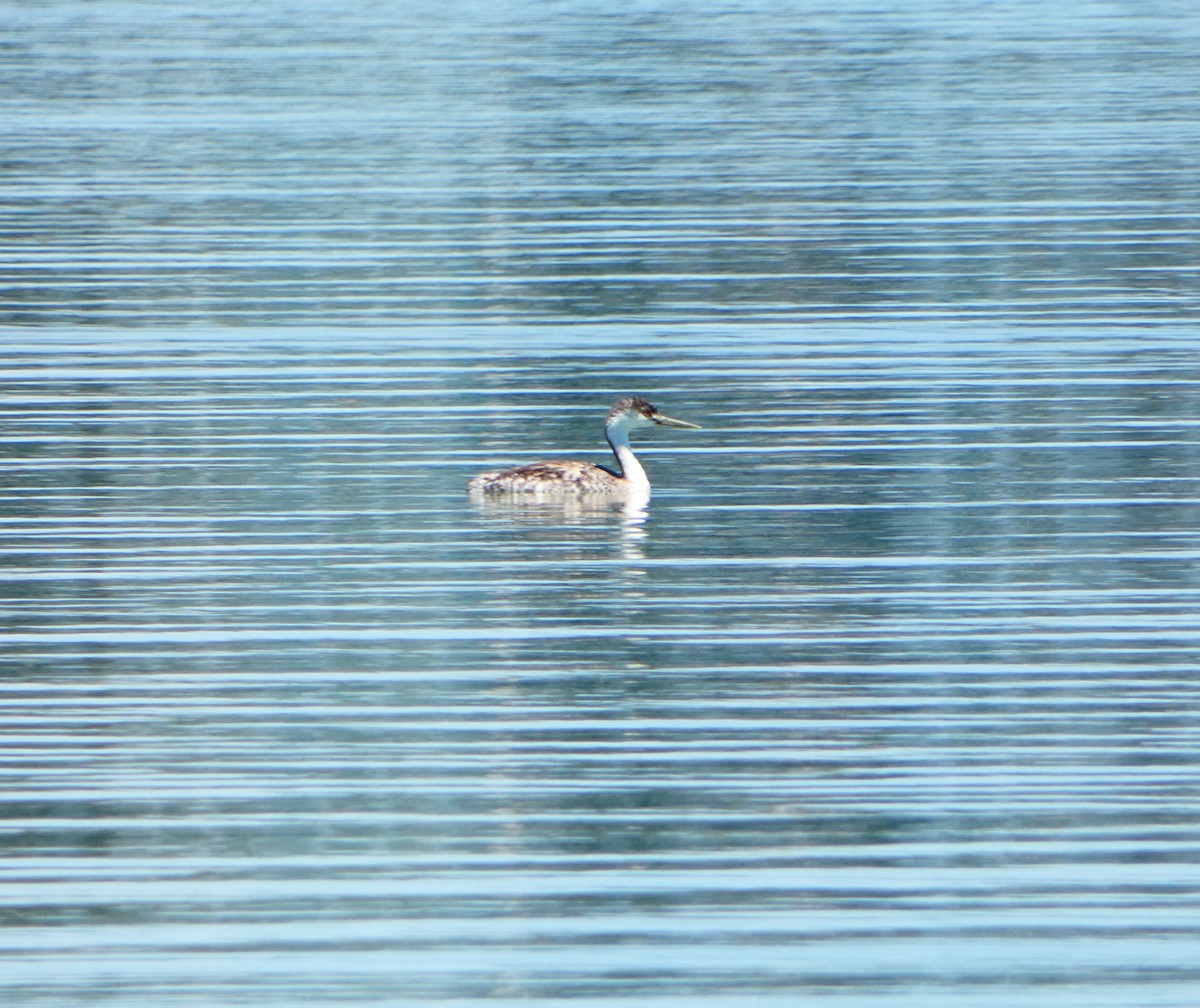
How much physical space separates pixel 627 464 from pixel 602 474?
12.1 inches

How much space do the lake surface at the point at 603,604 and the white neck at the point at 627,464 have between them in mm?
178

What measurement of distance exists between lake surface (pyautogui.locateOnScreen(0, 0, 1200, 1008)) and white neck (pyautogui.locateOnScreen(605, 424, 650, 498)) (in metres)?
0.18

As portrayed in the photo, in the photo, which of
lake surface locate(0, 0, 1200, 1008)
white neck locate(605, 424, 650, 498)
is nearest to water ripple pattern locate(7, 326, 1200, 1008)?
lake surface locate(0, 0, 1200, 1008)

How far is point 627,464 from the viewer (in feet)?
57.6

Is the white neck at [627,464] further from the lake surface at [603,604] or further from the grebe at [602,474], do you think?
the lake surface at [603,604]

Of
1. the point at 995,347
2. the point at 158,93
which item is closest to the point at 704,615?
the point at 995,347

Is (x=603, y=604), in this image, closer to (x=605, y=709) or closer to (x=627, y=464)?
(x=605, y=709)

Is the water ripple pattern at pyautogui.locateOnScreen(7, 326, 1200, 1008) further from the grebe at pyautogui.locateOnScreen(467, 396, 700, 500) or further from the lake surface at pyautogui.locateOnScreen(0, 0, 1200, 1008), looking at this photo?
the grebe at pyautogui.locateOnScreen(467, 396, 700, 500)

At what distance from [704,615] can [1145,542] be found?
2774 millimetres

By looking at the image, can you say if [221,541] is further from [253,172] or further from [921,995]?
[253,172]

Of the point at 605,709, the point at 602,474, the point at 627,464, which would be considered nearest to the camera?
the point at 605,709

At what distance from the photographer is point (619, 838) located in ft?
33.4

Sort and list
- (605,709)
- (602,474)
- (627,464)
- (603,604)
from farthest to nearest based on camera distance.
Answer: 1. (627,464)
2. (602,474)
3. (603,604)
4. (605,709)

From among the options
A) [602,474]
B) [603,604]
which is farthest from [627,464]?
[603,604]
